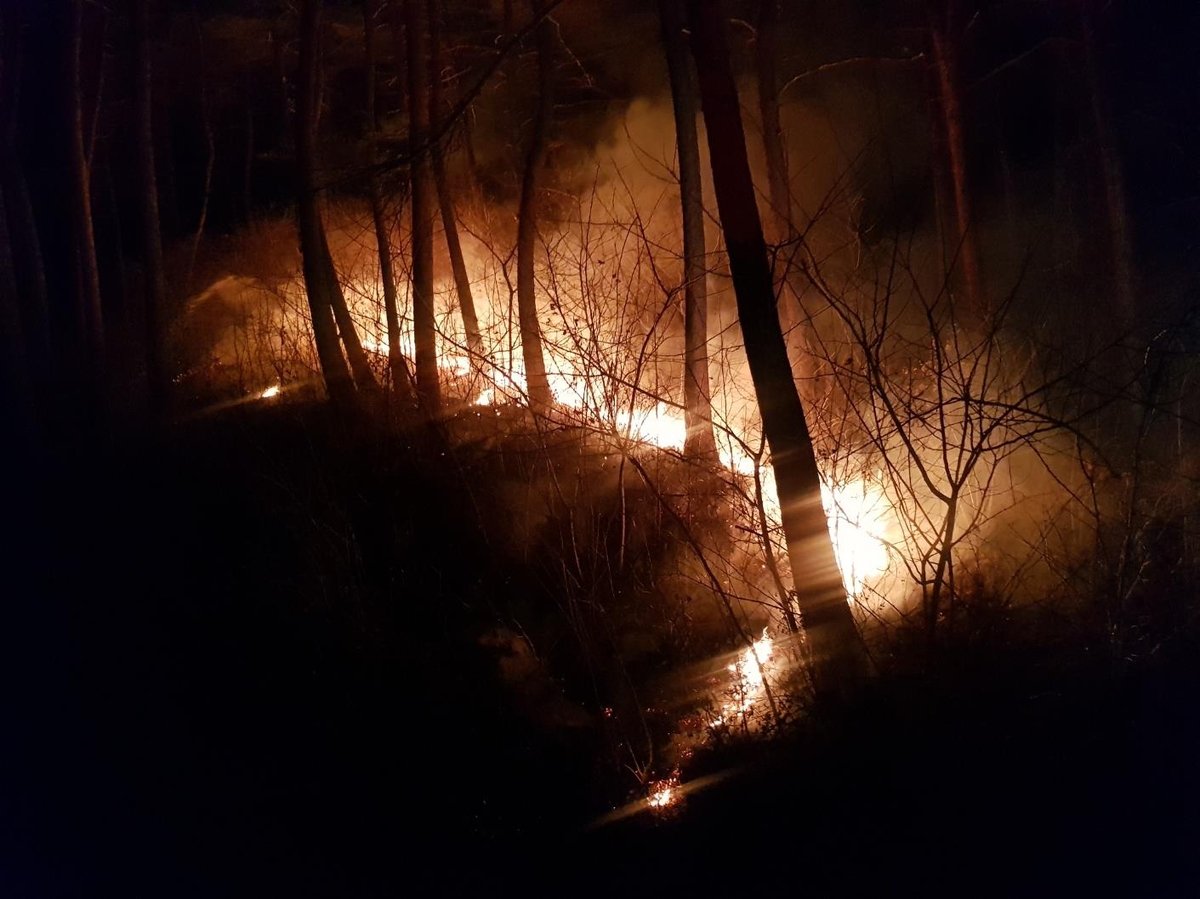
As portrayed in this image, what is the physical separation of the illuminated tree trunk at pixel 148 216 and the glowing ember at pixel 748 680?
11.6 m

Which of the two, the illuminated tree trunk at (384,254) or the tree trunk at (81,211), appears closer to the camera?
the illuminated tree trunk at (384,254)

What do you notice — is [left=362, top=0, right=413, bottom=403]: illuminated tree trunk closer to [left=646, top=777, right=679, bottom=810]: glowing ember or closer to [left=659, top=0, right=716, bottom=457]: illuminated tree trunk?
[left=659, top=0, right=716, bottom=457]: illuminated tree trunk

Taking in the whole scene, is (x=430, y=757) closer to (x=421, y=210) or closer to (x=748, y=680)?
(x=748, y=680)

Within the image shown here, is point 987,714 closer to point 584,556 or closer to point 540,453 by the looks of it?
point 584,556

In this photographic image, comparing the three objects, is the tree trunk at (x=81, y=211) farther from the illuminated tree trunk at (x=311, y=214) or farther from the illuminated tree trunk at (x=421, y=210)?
the illuminated tree trunk at (x=421, y=210)

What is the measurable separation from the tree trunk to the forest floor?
9008 mm

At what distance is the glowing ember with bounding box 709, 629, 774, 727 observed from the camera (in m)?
6.07

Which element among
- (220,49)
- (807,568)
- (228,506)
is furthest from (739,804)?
(220,49)

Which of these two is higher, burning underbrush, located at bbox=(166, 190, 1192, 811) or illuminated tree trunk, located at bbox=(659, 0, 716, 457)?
illuminated tree trunk, located at bbox=(659, 0, 716, 457)

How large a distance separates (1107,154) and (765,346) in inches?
389

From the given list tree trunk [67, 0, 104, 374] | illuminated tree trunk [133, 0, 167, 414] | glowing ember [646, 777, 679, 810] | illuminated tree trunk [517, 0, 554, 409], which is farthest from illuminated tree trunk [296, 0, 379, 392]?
glowing ember [646, 777, 679, 810]

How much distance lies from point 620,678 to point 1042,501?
3.68m

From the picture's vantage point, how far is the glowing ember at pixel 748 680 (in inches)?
239

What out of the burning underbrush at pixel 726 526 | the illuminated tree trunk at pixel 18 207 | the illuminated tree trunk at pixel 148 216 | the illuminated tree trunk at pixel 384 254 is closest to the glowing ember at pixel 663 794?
the burning underbrush at pixel 726 526
